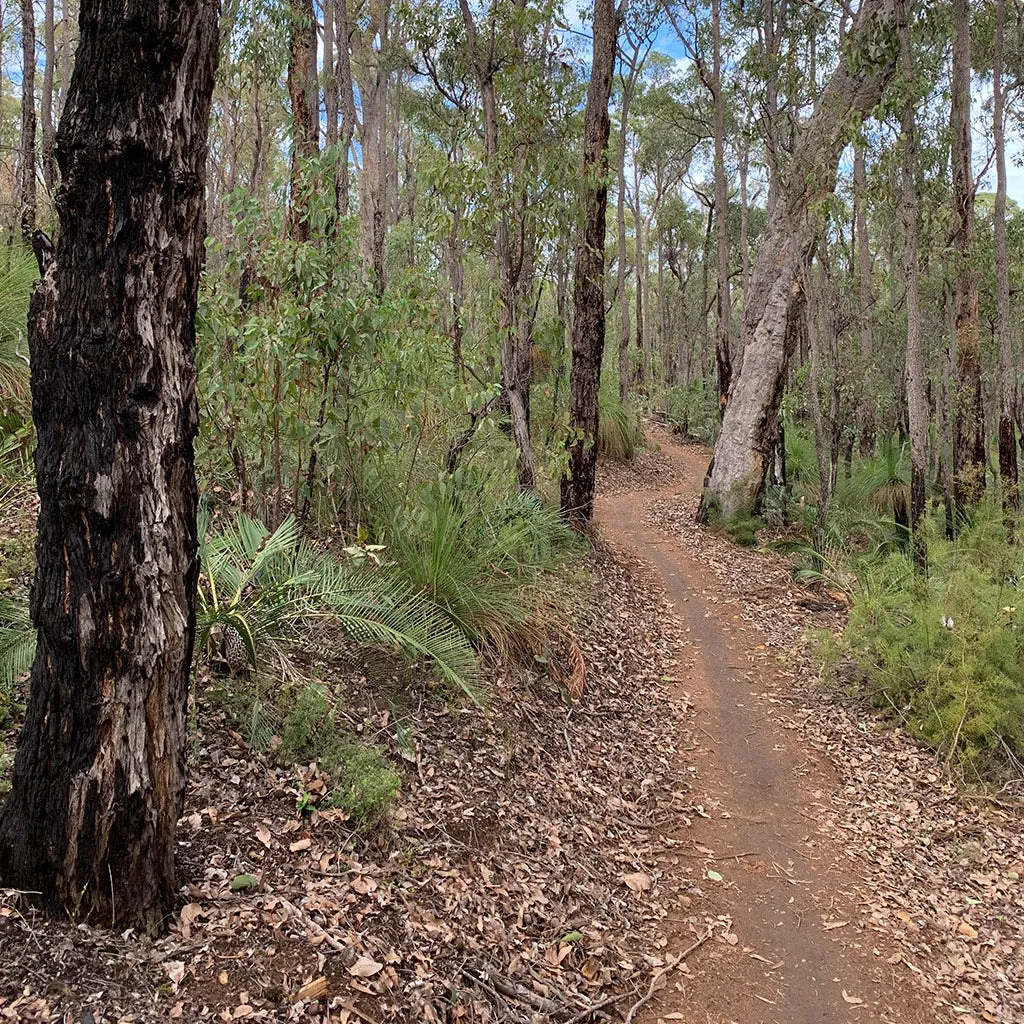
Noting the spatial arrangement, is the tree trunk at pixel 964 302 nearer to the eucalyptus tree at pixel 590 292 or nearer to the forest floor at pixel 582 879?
the eucalyptus tree at pixel 590 292

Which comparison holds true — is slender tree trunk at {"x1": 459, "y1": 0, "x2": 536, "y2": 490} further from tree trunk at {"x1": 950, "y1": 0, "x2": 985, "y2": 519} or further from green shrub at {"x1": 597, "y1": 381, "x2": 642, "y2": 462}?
green shrub at {"x1": 597, "y1": 381, "x2": 642, "y2": 462}

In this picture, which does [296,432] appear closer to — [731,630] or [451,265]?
[731,630]

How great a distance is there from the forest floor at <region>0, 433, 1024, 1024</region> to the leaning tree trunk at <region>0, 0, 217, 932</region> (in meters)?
0.31

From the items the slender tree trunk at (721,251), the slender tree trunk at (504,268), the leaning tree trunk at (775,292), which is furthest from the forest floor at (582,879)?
the slender tree trunk at (721,251)

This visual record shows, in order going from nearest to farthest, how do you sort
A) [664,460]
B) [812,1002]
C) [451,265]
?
1. [812,1002]
2. [664,460]
3. [451,265]

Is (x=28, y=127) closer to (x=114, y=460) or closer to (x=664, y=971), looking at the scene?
(x=114, y=460)

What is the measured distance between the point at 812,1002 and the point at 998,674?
10.8 ft

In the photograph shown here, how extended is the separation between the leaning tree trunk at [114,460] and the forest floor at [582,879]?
31 cm

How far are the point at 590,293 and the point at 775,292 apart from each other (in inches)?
152

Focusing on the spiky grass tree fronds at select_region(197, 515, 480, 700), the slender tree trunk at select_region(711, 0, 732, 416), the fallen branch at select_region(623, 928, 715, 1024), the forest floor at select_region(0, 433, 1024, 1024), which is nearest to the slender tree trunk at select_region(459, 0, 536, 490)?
the forest floor at select_region(0, 433, 1024, 1024)

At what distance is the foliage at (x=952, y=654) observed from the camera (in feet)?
18.7

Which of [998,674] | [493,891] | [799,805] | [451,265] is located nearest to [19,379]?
[493,891]

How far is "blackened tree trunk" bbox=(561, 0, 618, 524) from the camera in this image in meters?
8.21

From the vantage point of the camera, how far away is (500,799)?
4266 mm
